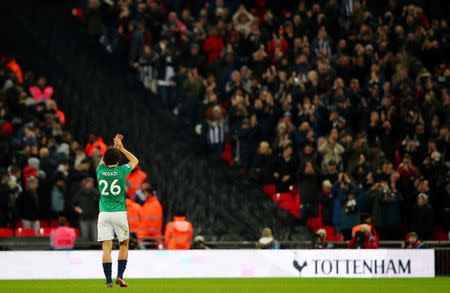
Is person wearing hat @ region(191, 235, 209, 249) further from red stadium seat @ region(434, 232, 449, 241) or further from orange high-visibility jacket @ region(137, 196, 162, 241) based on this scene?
red stadium seat @ region(434, 232, 449, 241)

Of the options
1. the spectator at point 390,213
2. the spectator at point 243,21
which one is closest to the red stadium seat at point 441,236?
the spectator at point 390,213

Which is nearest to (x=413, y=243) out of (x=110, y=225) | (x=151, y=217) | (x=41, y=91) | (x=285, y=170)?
(x=285, y=170)

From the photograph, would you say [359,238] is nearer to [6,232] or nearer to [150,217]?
[150,217]

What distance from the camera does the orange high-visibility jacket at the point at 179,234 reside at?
21.0 meters

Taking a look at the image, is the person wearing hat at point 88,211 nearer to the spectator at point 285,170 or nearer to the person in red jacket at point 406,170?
the spectator at point 285,170

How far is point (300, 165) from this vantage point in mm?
23719

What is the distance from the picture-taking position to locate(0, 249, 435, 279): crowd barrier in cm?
1936

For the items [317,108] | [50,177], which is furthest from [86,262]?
[317,108]

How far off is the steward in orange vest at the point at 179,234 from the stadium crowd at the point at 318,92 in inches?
142

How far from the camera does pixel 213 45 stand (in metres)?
27.6

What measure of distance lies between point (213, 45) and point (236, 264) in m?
9.47

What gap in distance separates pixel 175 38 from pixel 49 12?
11.7 feet

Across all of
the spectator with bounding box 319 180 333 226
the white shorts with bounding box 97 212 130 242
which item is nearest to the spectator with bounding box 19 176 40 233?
the spectator with bounding box 319 180 333 226

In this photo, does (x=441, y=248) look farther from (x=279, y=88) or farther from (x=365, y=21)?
(x=365, y=21)
